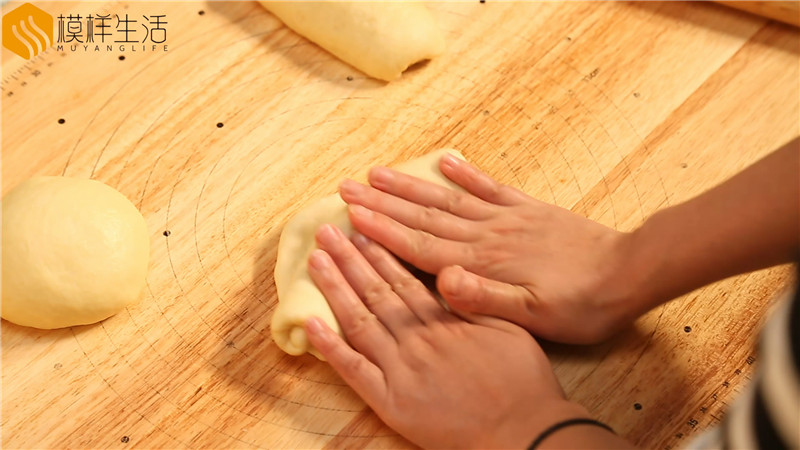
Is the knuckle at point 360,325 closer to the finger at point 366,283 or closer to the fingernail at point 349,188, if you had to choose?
the finger at point 366,283

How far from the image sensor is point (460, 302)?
37.9 inches

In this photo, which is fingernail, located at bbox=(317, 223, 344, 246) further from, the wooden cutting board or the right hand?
the wooden cutting board

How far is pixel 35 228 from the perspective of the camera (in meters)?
1.06

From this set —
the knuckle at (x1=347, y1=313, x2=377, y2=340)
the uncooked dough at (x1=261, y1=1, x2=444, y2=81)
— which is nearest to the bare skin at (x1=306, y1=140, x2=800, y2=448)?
the knuckle at (x1=347, y1=313, x2=377, y2=340)

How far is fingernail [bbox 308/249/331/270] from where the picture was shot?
3.37 feet

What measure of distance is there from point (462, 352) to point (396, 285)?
15cm

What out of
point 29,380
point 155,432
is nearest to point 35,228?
point 29,380

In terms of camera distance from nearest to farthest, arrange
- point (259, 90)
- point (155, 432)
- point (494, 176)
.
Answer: point (155, 432)
point (494, 176)
point (259, 90)

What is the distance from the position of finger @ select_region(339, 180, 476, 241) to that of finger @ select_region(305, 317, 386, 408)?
0.20 meters

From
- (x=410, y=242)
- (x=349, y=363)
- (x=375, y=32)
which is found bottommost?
(x=349, y=363)

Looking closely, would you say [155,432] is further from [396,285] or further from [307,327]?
[396,285]

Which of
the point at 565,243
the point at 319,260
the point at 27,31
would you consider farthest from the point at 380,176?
the point at 27,31

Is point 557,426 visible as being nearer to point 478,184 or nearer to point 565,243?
point 565,243

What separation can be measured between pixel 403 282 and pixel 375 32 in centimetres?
50
